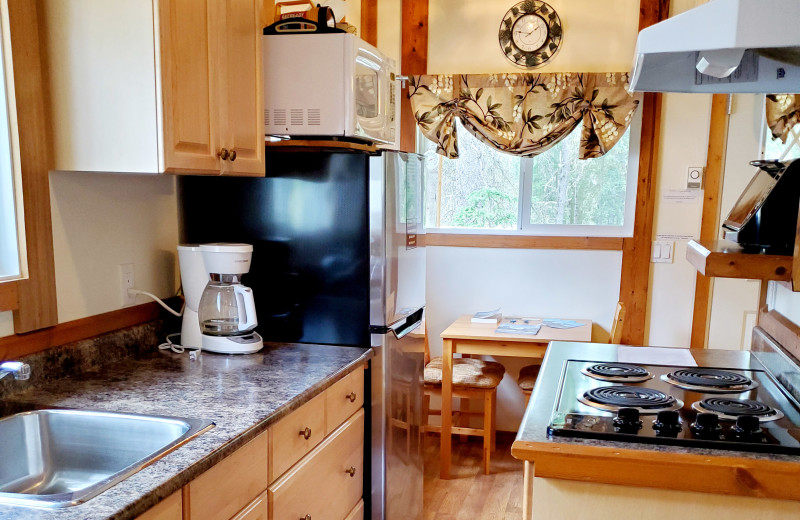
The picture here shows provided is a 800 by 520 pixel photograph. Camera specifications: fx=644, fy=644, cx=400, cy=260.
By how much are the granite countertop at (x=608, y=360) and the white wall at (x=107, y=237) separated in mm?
1322

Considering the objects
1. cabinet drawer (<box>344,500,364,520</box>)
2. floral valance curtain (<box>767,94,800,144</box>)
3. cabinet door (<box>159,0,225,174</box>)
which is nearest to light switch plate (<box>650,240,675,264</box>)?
floral valance curtain (<box>767,94,800,144</box>)

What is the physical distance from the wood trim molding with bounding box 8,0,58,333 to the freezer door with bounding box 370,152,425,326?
99 centimetres

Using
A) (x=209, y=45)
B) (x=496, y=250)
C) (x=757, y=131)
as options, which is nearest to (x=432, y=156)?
(x=496, y=250)

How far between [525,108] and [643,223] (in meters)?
0.93

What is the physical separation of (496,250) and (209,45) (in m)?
2.42

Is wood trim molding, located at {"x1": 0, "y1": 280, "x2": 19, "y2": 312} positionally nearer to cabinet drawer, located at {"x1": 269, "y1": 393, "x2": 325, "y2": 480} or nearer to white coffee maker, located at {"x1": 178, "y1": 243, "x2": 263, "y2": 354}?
white coffee maker, located at {"x1": 178, "y1": 243, "x2": 263, "y2": 354}

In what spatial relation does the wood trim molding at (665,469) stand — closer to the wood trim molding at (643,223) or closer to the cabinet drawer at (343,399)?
the cabinet drawer at (343,399)

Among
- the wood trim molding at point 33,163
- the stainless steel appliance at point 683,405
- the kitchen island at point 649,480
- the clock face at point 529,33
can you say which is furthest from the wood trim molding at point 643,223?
the wood trim molding at point 33,163

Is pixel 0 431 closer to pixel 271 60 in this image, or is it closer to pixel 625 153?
pixel 271 60

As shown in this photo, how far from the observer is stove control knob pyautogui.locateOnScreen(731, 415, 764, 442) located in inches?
51.3

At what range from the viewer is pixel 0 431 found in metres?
1.45

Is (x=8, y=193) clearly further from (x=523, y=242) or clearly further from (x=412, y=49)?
(x=523, y=242)

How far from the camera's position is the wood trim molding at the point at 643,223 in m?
3.56

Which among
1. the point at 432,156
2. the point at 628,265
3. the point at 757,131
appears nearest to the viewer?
the point at 757,131
